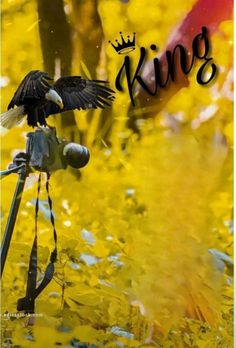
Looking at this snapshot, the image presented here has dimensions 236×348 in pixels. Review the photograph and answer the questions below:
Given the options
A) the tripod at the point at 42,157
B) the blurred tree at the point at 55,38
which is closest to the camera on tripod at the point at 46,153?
Result: the tripod at the point at 42,157

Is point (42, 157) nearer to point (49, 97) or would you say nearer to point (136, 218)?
point (49, 97)

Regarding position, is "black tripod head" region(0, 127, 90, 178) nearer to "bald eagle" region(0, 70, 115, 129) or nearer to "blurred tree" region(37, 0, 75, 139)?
"bald eagle" region(0, 70, 115, 129)

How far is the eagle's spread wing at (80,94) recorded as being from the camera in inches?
35.4

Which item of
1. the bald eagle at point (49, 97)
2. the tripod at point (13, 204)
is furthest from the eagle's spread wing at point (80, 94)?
the tripod at point (13, 204)

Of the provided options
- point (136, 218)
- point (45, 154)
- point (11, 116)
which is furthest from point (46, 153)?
point (136, 218)

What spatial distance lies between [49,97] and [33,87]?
44mm

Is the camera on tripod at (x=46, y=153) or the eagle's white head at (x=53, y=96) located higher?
the eagle's white head at (x=53, y=96)

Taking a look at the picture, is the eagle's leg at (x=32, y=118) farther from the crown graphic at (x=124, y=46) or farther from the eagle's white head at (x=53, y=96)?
the crown graphic at (x=124, y=46)

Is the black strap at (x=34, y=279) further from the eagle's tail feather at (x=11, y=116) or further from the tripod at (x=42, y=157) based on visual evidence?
the eagle's tail feather at (x=11, y=116)

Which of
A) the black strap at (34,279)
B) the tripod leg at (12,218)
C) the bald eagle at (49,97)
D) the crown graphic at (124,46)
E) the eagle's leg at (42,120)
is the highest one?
the crown graphic at (124,46)

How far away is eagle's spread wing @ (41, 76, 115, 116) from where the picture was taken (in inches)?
35.4

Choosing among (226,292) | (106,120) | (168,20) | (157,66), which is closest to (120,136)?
(106,120)

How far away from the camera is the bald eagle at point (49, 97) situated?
2.94 ft

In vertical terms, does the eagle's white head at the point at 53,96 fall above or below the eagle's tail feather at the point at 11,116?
above
